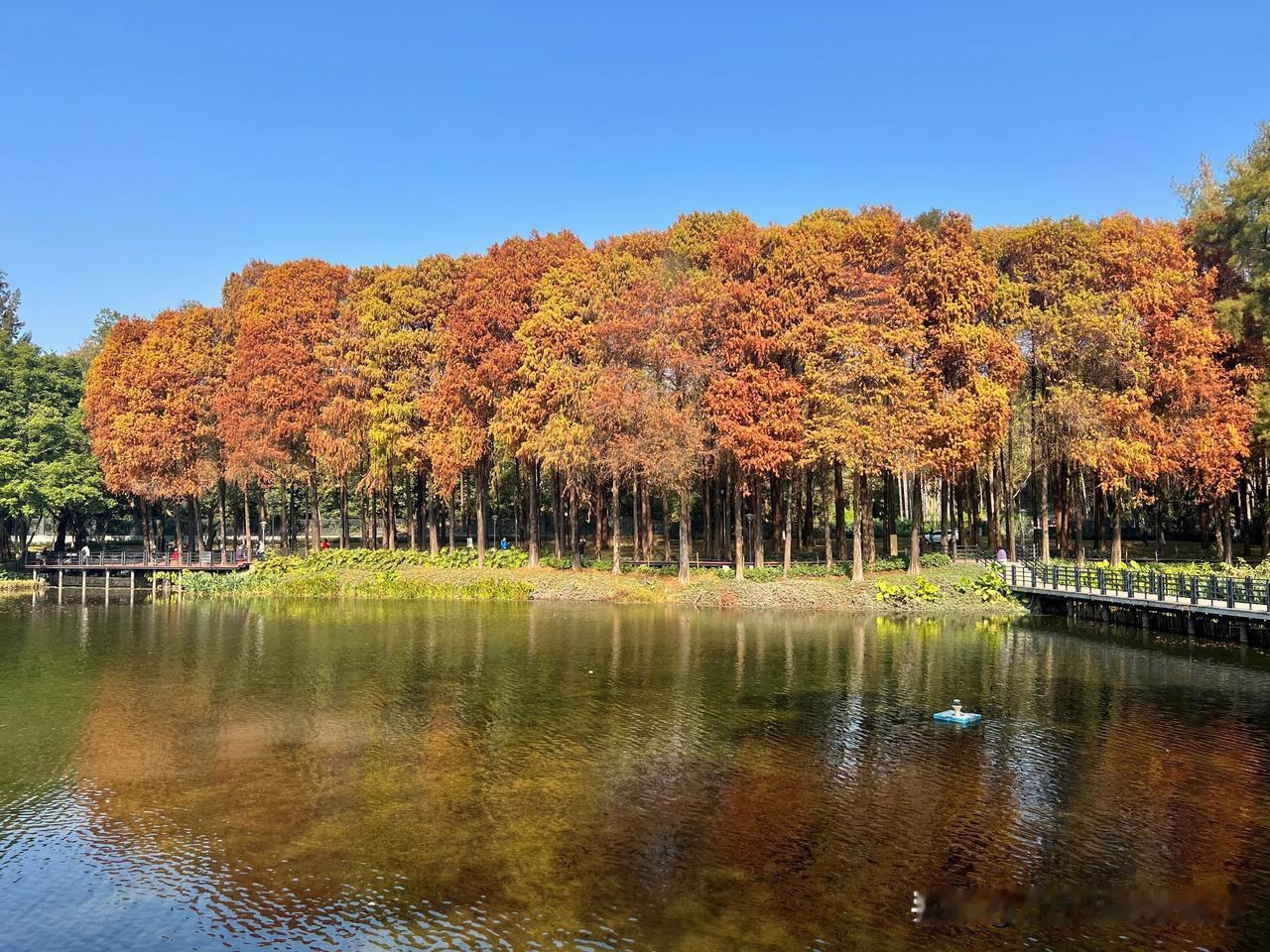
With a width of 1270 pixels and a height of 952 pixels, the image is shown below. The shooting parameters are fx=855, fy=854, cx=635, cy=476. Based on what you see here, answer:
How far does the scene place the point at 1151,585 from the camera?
38188 millimetres

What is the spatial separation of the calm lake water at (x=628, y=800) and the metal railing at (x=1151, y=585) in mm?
2734

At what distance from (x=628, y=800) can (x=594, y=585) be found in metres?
31.7

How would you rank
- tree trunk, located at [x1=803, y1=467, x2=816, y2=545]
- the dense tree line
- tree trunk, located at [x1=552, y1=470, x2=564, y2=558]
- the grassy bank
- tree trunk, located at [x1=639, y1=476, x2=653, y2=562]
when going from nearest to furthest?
the dense tree line < the grassy bank < tree trunk, located at [x1=639, y1=476, x2=653, y2=562] < tree trunk, located at [x1=552, y1=470, x2=564, y2=558] < tree trunk, located at [x1=803, y1=467, x2=816, y2=545]

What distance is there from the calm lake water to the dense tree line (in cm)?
1537

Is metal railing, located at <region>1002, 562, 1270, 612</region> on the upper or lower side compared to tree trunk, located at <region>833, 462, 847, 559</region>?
lower

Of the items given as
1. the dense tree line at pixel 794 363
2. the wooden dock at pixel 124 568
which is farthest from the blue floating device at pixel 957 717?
the wooden dock at pixel 124 568

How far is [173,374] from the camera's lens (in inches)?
2302

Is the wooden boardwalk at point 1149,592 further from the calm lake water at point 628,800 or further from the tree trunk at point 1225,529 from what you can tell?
the tree trunk at point 1225,529

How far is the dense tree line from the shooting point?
145 ft

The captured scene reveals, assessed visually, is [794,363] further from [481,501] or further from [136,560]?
[136,560]

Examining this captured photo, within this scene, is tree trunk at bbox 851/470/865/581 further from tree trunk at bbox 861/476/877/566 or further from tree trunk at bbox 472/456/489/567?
tree trunk at bbox 472/456/489/567

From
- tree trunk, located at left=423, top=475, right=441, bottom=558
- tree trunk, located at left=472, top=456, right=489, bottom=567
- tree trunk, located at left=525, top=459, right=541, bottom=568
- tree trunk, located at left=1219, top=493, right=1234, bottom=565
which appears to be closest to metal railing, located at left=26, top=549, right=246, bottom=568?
tree trunk, located at left=423, top=475, right=441, bottom=558

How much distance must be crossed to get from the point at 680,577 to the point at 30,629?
32039 mm

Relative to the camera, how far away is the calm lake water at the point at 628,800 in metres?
12.5
